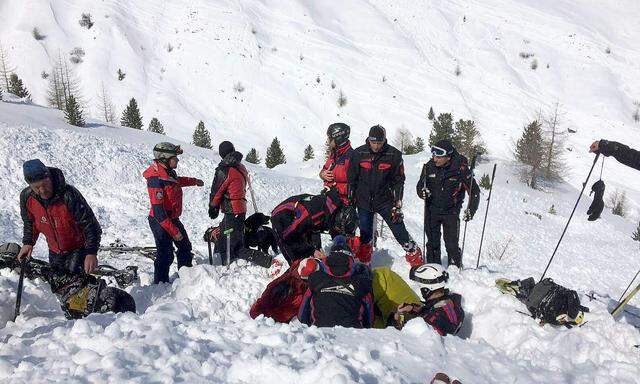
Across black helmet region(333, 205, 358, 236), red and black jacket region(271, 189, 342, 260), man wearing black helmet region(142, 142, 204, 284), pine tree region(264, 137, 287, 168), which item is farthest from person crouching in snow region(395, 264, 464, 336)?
pine tree region(264, 137, 287, 168)

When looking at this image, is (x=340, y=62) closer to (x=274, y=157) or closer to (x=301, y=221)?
(x=274, y=157)

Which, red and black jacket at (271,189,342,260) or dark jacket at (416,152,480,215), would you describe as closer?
red and black jacket at (271,189,342,260)

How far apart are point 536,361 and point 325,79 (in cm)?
3773

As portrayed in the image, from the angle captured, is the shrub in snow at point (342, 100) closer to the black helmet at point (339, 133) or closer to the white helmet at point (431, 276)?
the black helmet at point (339, 133)

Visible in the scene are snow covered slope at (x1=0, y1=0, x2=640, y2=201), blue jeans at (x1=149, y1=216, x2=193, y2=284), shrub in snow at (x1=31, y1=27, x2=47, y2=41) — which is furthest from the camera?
shrub in snow at (x1=31, y1=27, x2=47, y2=41)

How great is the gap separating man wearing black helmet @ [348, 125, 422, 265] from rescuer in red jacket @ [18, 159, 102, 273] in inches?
139

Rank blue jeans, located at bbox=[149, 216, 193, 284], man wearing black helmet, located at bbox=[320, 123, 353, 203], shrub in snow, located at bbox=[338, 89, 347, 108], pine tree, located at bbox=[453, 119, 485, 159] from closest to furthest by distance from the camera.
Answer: blue jeans, located at bbox=[149, 216, 193, 284]
man wearing black helmet, located at bbox=[320, 123, 353, 203]
pine tree, located at bbox=[453, 119, 485, 159]
shrub in snow, located at bbox=[338, 89, 347, 108]

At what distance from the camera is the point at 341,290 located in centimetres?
459

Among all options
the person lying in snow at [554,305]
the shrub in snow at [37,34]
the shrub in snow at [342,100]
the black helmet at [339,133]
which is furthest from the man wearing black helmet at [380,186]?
the shrub in snow at [37,34]

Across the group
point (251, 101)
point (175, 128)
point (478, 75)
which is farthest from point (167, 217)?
point (478, 75)

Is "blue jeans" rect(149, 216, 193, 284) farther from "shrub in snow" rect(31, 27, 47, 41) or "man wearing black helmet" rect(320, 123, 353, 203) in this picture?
"shrub in snow" rect(31, 27, 47, 41)

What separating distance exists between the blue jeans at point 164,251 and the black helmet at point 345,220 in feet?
7.41

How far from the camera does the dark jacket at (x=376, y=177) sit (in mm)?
6402

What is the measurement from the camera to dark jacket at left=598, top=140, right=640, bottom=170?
4500mm
